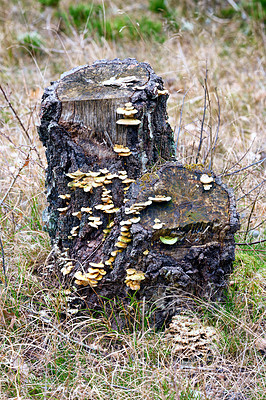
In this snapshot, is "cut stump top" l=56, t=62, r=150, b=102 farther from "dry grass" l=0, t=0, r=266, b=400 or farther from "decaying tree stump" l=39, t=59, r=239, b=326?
"dry grass" l=0, t=0, r=266, b=400

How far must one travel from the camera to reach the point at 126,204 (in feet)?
8.19

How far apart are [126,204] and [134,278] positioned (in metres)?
0.46

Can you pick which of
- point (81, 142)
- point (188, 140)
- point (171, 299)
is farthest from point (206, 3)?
point (171, 299)

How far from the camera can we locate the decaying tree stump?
7.98ft

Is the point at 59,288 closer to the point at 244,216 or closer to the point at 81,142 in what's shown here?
the point at 81,142

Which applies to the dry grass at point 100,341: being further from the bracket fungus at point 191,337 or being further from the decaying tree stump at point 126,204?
the decaying tree stump at point 126,204

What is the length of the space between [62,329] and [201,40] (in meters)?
6.21

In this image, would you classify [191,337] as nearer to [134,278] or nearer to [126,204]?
[134,278]

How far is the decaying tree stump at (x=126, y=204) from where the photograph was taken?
2.43m

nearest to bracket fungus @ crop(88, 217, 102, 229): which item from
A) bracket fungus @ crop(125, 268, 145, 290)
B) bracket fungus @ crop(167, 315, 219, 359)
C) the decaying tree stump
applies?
the decaying tree stump

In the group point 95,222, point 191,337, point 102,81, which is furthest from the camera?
point 102,81

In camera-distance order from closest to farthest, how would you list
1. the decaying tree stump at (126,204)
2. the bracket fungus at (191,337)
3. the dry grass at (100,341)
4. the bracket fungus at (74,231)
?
the dry grass at (100,341)
the bracket fungus at (191,337)
the decaying tree stump at (126,204)
the bracket fungus at (74,231)

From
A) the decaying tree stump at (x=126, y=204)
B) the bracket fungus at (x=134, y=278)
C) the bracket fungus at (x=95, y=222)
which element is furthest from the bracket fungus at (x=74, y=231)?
Answer: the bracket fungus at (x=134, y=278)

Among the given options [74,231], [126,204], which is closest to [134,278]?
[126,204]
